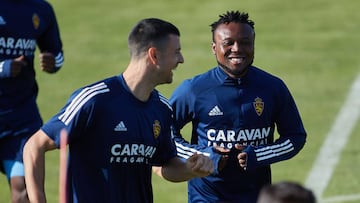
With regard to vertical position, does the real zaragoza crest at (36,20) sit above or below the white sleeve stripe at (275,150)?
above

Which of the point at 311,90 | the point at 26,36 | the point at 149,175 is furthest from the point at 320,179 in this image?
the point at 149,175

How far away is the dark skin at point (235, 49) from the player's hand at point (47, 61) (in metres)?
2.72

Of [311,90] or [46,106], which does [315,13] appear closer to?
[311,90]

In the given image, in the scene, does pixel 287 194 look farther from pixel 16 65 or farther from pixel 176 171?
pixel 16 65

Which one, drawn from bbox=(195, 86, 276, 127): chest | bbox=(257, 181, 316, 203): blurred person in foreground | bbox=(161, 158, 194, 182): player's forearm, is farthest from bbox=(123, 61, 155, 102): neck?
bbox=(257, 181, 316, 203): blurred person in foreground

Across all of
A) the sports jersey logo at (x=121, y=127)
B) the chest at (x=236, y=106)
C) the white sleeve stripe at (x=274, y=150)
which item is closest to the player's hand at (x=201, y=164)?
the sports jersey logo at (x=121, y=127)

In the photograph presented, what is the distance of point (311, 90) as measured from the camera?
17000mm

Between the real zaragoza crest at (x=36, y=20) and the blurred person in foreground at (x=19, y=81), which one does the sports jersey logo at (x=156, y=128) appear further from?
the real zaragoza crest at (x=36, y=20)

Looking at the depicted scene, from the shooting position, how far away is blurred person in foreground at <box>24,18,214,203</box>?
27.4 feet

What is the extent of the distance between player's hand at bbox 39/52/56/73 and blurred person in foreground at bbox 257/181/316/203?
591cm

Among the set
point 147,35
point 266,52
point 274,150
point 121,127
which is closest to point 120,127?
point 121,127

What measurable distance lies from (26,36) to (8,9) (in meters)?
0.34

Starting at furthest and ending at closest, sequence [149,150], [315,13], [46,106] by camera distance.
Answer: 1. [315,13]
2. [46,106]
3. [149,150]

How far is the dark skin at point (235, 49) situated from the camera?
945cm
